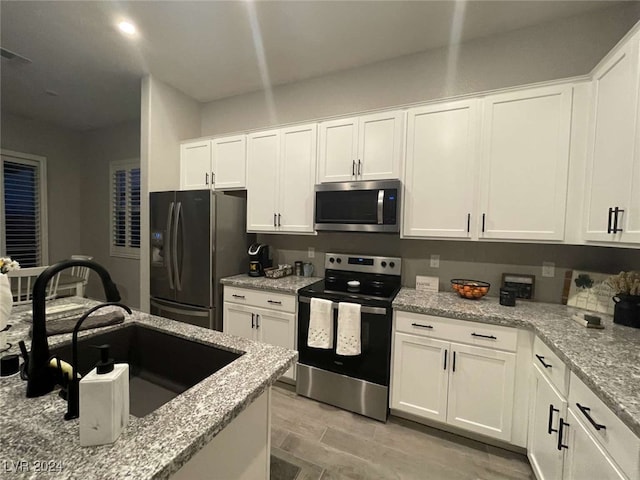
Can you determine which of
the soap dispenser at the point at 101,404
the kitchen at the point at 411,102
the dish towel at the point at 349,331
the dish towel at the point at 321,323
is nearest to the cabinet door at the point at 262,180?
the kitchen at the point at 411,102

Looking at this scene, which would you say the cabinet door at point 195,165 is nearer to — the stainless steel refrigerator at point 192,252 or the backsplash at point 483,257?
the stainless steel refrigerator at point 192,252

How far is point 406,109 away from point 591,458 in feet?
7.28

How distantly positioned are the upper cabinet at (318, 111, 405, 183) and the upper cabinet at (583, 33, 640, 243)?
1165mm

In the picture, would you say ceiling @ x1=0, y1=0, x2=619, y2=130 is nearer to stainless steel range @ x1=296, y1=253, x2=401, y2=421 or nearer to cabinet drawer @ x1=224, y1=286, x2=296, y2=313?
stainless steel range @ x1=296, y1=253, x2=401, y2=421

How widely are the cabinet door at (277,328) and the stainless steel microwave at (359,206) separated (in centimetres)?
84

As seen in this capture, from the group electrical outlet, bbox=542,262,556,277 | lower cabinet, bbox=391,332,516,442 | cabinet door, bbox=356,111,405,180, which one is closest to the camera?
lower cabinet, bbox=391,332,516,442

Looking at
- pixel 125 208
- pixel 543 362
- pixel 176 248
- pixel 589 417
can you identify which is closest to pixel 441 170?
pixel 543 362

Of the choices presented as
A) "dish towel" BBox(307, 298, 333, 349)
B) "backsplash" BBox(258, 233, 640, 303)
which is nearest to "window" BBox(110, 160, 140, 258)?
"backsplash" BBox(258, 233, 640, 303)

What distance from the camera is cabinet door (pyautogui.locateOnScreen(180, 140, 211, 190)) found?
303cm

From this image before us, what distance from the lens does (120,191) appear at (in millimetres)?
4344

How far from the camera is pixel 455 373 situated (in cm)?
183

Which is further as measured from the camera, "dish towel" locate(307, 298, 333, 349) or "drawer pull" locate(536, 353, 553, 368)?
"dish towel" locate(307, 298, 333, 349)

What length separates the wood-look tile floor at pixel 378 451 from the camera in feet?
5.33

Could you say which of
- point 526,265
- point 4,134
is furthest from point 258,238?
point 4,134
